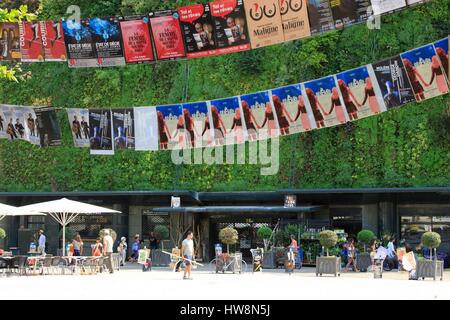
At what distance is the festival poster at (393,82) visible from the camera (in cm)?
3722

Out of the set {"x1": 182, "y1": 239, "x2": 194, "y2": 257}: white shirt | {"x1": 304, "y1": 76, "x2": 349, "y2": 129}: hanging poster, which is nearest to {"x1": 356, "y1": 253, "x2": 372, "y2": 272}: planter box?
{"x1": 304, "y1": 76, "x2": 349, "y2": 129}: hanging poster

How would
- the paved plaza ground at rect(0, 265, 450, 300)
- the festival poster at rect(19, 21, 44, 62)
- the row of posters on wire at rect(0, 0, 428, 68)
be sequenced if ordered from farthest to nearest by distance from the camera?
the festival poster at rect(19, 21, 44, 62) < the row of posters on wire at rect(0, 0, 428, 68) < the paved plaza ground at rect(0, 265, 450, 300)

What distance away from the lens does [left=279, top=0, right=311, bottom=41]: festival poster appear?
38.4m

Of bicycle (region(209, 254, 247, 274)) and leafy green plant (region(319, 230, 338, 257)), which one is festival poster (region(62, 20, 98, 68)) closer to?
bicycle (region(209, 254, 247, 274))

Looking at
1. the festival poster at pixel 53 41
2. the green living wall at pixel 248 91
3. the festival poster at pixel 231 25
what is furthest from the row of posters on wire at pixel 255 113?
the festival poster at pixel 53 41

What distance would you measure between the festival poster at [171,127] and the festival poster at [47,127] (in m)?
6.31

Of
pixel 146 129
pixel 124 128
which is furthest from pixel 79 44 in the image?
pixel 146 129

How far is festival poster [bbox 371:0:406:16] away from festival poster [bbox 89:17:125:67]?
12.5 metres

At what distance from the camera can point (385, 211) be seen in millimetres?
39531

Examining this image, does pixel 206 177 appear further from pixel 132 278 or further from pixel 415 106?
pixel 132 278

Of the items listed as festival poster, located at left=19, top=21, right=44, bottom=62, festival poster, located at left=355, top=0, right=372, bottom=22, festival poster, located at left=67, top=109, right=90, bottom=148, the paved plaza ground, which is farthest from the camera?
festival poster, located at left=19, top=21, right=44, bottom=62

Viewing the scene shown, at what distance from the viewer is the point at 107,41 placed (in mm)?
43531
